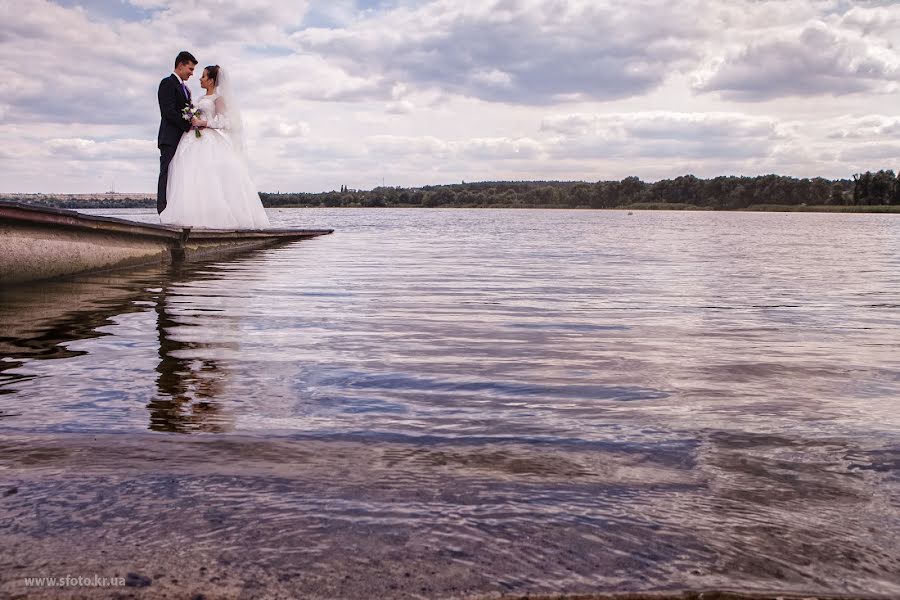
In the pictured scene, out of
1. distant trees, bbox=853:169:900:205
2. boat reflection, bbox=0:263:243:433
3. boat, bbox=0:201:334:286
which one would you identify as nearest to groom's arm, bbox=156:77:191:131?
boat, bbox=0:201:334:286

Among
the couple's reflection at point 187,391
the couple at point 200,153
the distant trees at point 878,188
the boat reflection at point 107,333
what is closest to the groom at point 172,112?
the couple at point 200,153

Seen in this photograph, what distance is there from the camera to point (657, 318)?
652cm

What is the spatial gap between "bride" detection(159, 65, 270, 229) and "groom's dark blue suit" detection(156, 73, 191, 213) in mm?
139

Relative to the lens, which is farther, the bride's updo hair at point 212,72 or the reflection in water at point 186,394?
the bride's updo hair at point 212,72

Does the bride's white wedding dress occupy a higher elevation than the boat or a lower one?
higher

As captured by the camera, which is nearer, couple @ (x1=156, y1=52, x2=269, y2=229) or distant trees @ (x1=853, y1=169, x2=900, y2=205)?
couple @ (x1=156, y1=52, x2=269, y2=229)

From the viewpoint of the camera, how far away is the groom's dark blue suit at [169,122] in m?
12.6

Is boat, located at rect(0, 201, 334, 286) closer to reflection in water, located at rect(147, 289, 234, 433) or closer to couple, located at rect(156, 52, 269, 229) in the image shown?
couple, located at rect(156, 52, 269, 229)

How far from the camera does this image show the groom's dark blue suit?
1264 cm

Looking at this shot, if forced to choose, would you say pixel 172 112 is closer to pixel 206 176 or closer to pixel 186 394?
pixel 206 176

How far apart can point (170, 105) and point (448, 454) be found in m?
12.0

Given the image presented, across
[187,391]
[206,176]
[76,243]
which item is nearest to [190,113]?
[206,176]

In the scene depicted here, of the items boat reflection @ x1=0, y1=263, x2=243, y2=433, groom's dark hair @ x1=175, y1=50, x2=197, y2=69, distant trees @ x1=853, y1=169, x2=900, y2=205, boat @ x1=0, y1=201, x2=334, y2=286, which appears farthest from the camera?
distant trees @ x1=853, y1=169, x2=900, y2=205

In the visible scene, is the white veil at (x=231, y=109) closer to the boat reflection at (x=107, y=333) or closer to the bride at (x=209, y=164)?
the bride at (x=209, y=164)
